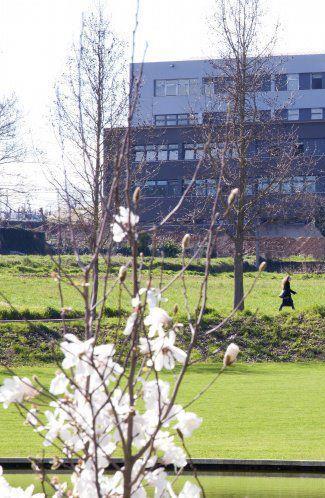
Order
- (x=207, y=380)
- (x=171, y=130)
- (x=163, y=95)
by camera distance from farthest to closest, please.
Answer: (x=163, y=95), (x=171, y=130), (x=207, y=380)

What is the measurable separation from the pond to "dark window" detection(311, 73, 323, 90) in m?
68.8

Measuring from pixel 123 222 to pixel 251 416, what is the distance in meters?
14.1

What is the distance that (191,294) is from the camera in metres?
38.8

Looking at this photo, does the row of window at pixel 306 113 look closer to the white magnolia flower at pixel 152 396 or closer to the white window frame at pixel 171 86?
the white window frame at pixel 171 86

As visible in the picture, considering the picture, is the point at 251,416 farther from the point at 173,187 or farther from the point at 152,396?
the point at 173,187

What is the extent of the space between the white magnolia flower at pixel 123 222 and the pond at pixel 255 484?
26.8 feet

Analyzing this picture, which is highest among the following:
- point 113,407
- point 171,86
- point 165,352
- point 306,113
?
point 171,86

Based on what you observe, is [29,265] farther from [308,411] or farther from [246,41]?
[308,411]

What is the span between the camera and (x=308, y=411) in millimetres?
18672

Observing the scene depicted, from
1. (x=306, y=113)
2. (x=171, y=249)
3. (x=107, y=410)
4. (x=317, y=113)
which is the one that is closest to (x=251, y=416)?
(x=107, y=410)

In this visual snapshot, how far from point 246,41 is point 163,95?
4777 centimetres

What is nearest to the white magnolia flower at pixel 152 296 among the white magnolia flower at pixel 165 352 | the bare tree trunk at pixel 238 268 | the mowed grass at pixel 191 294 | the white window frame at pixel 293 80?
the white magnolia flower at pixel 165 352

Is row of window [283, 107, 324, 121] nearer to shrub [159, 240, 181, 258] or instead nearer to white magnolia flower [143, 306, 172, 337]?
shrub [159, 240, 181, 258]

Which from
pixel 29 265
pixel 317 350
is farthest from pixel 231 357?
pixel 29 265
